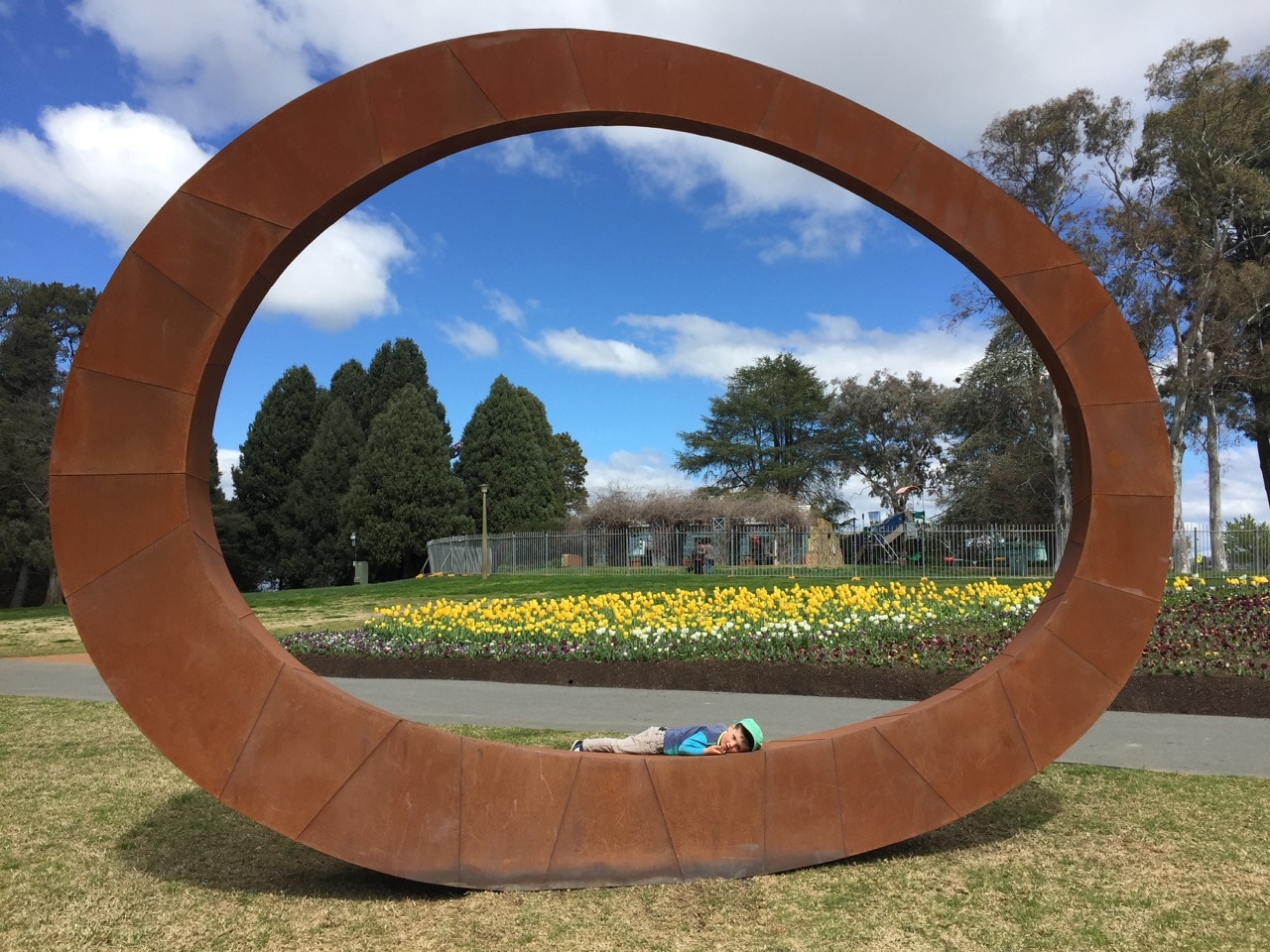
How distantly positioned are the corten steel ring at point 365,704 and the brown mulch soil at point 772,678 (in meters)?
4.80

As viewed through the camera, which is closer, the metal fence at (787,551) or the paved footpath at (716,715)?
the paved footpath at (716,715)

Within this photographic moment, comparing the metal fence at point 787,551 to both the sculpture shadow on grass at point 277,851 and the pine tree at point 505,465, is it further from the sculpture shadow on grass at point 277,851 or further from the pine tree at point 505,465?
the sculpture shadow on grass at point 277,851

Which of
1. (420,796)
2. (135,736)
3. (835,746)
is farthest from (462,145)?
(135,736)

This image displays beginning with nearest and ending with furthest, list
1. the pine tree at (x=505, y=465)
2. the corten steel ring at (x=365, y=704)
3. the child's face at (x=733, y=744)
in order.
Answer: the corten steel ring at (x=365, y=704) < the child's face at (x=733, y=744) < the pine tree at (x=505, y=465)

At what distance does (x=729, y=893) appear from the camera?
15.1 feet

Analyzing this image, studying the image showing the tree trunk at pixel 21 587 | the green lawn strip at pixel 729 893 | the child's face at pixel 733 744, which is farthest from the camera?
the tree trunk at pixel 21 587

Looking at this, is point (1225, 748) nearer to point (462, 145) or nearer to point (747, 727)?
point (747, 727)

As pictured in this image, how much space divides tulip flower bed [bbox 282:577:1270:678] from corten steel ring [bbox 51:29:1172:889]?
5451 millimetres

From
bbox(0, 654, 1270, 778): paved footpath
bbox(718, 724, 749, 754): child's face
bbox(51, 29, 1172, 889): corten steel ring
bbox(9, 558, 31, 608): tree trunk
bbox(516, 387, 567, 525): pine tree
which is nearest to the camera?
bbox(51, 29, 1172, 889): corten steel ring

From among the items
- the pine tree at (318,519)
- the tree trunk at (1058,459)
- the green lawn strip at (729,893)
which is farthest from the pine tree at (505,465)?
the green lawn strip at (729,893)

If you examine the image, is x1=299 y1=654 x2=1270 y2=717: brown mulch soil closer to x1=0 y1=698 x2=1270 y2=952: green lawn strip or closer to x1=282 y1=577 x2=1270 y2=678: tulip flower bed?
x1=282 y1=577 x2=1270 y2=678: tulip flower bed

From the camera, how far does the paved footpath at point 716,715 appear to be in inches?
294

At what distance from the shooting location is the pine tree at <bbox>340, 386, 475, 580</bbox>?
122 feet

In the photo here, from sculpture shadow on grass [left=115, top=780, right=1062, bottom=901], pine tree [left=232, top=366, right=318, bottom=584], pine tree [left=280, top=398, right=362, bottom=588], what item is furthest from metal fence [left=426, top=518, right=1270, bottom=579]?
sculpture shadow on grass [left=115, top=780, right=1062, bottom=901]
